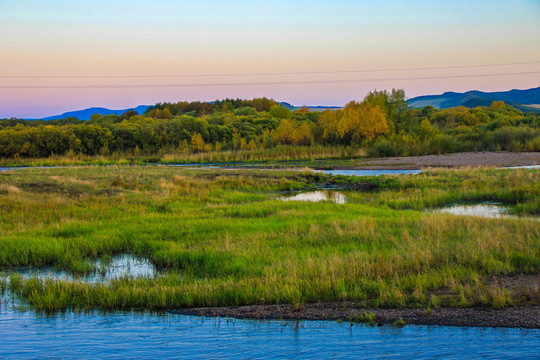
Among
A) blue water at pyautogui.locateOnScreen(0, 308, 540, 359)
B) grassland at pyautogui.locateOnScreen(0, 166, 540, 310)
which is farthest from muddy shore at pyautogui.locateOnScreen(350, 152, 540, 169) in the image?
blue water at pyautogui.locateOnScreen(0, 308, 540, 359)

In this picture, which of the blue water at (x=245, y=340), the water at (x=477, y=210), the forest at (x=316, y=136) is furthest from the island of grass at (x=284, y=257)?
the forest at (x=316, y=136)

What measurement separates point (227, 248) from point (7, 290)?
489 cm

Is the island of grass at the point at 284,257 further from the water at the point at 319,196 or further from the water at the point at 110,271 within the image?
the water at the point at 319,196

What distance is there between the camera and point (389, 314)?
7754mm

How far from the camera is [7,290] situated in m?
9.42

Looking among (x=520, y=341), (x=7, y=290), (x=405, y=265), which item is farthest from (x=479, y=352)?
(x=7, y=290)

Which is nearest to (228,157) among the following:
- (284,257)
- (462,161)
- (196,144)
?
(196,144)

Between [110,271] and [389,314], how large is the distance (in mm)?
6604

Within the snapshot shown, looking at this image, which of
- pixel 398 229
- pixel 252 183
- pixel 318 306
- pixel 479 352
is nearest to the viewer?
pixel 479 352

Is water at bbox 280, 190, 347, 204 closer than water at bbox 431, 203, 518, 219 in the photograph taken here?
No

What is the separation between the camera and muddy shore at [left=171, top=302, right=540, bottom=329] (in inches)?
290

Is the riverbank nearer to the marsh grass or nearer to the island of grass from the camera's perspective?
the marsh grass

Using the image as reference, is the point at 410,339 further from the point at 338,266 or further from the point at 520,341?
the point at 338,266

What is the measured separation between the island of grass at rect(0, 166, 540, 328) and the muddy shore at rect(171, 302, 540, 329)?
0.09 ft
